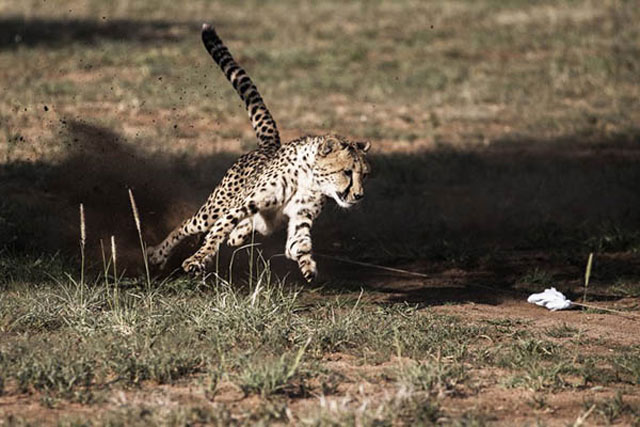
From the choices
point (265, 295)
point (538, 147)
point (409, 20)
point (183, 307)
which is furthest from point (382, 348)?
point (409, 20)

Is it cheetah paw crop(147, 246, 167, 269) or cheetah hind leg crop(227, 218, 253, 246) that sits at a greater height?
cheetah hind leg crop(227, 218, 253, 246)

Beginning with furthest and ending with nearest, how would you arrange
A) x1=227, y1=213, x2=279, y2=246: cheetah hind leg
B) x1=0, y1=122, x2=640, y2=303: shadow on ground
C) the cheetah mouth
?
x1=0, y1=122, x2=640, y2=303: shadow on ground → x1=227, y1=213, x2=279, y2=246: cheetah hind leg → the cheetah mouth

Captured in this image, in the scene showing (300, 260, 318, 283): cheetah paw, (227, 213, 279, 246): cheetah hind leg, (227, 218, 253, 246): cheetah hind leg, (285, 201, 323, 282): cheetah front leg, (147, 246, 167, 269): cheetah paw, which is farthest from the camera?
(147, 246, 167, 269): cheetah paw

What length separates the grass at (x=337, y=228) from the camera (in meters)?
4.88

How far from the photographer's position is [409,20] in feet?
74.2

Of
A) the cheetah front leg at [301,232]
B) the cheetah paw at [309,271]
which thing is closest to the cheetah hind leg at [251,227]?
the cheetah front leg at [301,232]

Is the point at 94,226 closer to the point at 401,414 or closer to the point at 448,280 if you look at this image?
the point at 448,280

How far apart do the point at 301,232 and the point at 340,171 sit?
19.2 inches

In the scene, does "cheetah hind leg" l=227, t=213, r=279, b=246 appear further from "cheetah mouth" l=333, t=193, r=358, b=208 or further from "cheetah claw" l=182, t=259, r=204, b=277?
"cheetah mouth" l=333, t=193, r=358, b=208

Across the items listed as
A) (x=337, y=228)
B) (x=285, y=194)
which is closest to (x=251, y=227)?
(x=285, y=194)

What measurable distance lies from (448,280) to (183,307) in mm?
2774

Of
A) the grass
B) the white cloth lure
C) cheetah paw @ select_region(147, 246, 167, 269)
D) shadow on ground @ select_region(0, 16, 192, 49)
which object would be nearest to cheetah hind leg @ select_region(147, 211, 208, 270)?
cheetah paw @ select_region(147, 246, 167, 269)

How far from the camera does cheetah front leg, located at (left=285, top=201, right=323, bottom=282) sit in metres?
7.03

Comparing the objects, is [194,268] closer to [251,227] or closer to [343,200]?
[251,227]
